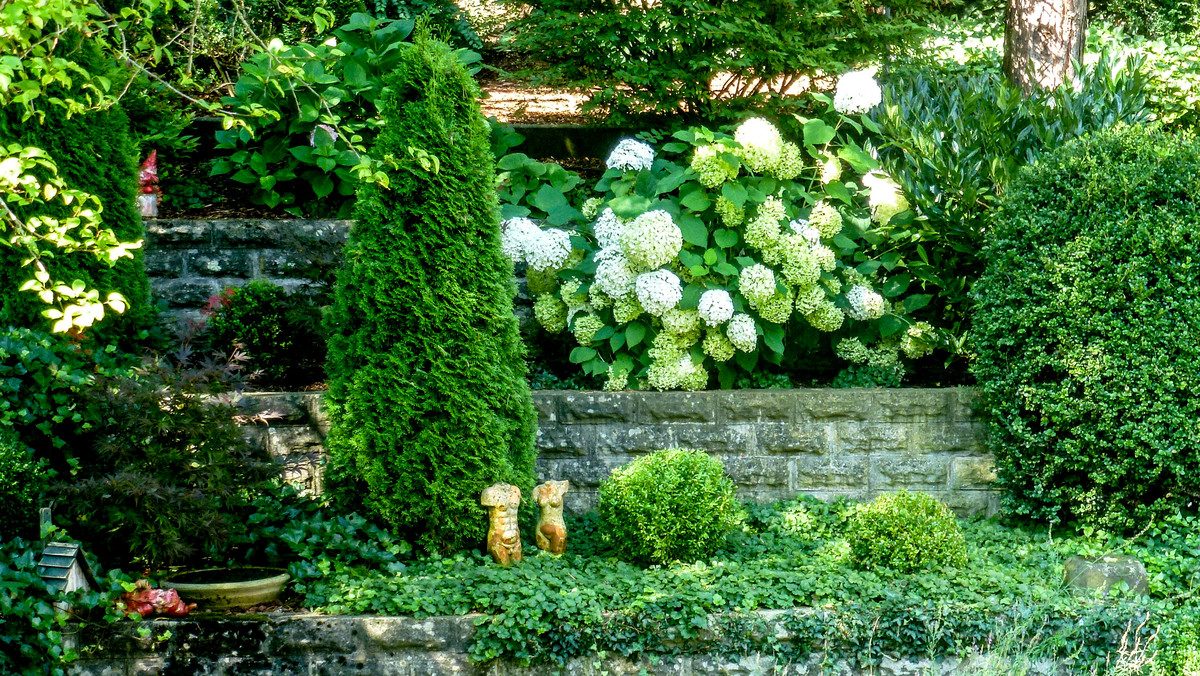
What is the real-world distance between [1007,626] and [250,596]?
2995 millimetres

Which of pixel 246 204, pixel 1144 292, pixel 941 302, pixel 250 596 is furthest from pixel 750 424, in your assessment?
pixel 246 204

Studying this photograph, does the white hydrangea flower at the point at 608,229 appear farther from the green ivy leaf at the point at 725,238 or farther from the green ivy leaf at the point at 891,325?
the green ivy leaf at the point at 891,325

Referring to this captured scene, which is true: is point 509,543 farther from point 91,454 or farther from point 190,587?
point 91,454

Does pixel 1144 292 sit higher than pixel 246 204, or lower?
lower

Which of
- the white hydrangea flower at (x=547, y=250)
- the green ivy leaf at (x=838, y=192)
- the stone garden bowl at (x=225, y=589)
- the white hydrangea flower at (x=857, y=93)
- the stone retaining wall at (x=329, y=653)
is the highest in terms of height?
the white hydrangea flower at (x=857, y=93)

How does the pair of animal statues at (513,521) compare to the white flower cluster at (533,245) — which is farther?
the white flower cluster at (533,245)

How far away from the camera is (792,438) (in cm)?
529

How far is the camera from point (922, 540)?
435 centimetres

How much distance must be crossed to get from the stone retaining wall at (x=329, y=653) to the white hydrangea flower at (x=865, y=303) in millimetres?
1998

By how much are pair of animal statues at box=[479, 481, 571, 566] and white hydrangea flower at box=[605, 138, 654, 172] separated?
2101 millimetres

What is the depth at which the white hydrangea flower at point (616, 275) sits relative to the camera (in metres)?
5.36

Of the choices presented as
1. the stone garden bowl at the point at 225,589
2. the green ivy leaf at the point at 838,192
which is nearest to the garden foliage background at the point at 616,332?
the green ivy leaf at the point at 838,192

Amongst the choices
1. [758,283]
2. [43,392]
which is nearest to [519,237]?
[758,283]

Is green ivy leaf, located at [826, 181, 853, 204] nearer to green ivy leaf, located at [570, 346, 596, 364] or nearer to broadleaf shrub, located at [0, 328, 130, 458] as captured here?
green ivy leaf, located at [570, 346, 596, 364]
